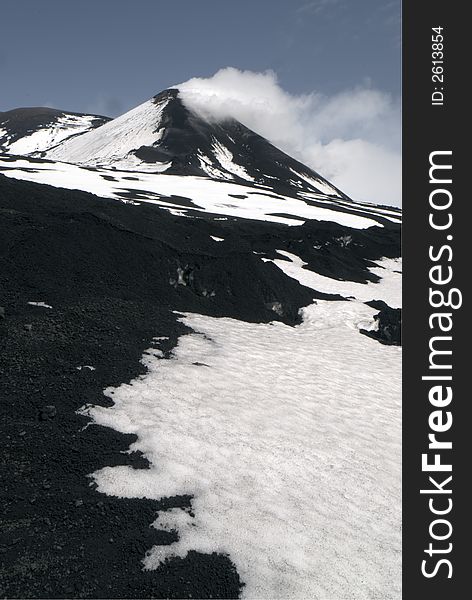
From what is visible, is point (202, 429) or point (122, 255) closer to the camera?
point (202, 429)

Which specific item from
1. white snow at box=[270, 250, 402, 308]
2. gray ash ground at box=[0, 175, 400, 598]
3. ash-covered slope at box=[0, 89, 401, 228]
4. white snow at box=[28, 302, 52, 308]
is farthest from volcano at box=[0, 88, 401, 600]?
ash-covered slope at box=[0, 89, 401, 228]

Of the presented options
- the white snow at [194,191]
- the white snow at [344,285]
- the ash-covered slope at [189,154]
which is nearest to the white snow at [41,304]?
the white snow at [344,285]

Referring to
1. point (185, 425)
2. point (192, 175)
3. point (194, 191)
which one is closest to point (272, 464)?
point (185, 425)

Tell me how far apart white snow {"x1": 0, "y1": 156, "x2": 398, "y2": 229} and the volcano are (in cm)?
4437

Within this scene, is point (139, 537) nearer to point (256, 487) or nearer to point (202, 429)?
point (256, 487)

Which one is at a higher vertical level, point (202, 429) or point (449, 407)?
point (449, 407)

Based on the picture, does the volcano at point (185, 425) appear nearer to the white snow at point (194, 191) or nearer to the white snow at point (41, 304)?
the white snow at point (41, 304)

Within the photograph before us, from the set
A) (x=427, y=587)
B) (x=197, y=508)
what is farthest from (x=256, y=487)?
(x=427, y=587)

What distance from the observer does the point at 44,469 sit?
867cm

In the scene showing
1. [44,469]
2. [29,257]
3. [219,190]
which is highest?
[219,190]

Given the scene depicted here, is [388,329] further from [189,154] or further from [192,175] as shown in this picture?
[189,154]

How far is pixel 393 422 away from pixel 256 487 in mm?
6565

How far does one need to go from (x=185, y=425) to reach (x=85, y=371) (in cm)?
365

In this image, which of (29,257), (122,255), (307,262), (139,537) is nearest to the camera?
(139,537)
